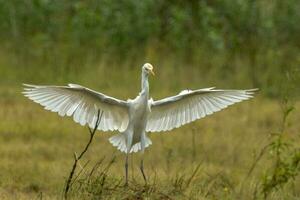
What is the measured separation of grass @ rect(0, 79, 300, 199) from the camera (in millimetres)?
7484

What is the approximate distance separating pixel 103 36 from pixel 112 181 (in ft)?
20.6

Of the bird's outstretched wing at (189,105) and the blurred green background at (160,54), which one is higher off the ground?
the blurred green background at (160,54)

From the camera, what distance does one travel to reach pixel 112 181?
7152 millimetres

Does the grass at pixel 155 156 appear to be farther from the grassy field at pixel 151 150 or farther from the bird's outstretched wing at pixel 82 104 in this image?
the bird's outstretched wing at pixel 82 104

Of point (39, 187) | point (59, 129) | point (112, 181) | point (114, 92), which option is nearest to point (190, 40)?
point (114, 92)

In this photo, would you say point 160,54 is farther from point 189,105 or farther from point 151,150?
point 189,105

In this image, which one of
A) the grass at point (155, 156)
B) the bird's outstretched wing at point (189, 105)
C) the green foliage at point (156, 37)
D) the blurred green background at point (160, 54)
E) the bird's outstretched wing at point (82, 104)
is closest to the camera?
the bird's outstretched wing at point (82, 104)

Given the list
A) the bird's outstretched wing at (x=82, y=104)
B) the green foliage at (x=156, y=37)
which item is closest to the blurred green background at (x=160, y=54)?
the green foliage at (x=156, y=37)

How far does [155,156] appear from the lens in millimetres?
9797

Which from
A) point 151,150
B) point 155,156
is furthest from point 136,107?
point 151,150

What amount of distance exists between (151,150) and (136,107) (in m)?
2.45

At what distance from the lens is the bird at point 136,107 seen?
290 inches

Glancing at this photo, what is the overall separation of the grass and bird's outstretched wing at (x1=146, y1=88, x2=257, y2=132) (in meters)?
0.48

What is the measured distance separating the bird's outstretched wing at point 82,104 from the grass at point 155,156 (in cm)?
44
